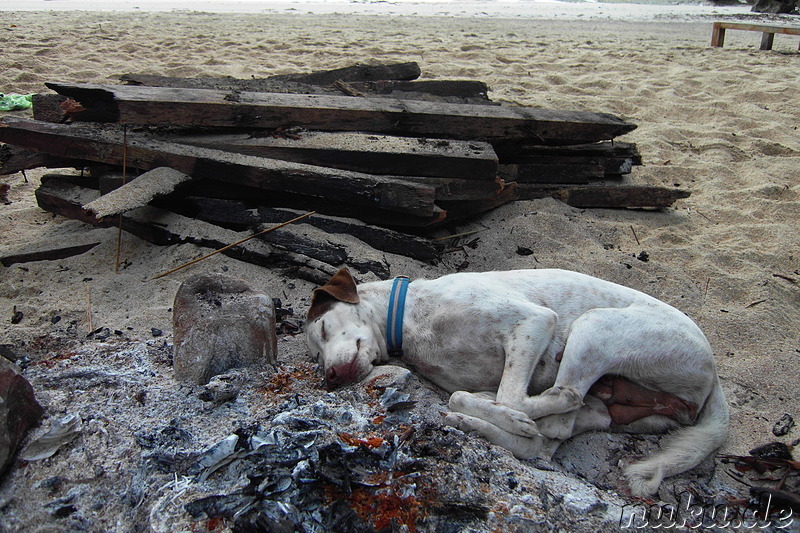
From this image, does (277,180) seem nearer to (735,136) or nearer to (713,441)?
(713,441)

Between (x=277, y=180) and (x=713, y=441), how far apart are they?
3.10 metres

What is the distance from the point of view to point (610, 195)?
18.1ft

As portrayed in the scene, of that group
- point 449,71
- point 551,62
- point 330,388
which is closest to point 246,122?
point 330,388

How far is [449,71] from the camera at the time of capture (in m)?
8.87

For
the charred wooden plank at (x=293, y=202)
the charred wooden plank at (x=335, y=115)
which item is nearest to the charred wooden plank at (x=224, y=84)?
the charred wooden plank at (x=335, y=115)

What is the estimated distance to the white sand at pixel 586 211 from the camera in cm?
389

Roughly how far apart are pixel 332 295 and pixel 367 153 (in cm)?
139

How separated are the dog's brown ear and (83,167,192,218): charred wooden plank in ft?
4.57

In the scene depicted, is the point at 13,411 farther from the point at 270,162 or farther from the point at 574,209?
the point at 574,209

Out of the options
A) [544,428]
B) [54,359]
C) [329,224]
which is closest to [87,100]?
[329,224]

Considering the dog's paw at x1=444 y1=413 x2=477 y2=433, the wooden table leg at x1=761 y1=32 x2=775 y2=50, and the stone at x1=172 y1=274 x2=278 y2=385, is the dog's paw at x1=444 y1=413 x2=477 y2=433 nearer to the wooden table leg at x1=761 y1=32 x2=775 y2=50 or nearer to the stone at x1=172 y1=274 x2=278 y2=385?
the stone at x1=172 y1=274 x2=278 y2=385

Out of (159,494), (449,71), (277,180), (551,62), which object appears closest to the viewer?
Answer: (159,494)

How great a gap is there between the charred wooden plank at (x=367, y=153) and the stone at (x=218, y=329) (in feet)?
4.56

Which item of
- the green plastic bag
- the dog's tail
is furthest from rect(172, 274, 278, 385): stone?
the green plastic bag
